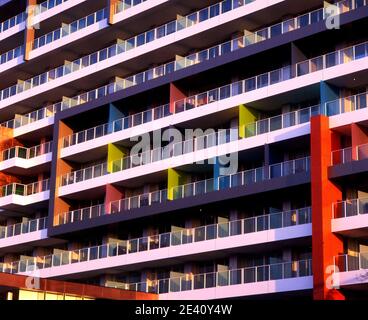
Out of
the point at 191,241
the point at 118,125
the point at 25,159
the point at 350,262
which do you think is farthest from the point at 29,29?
the point at 350,262

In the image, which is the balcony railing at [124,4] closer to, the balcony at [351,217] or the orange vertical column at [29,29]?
the orange vertical column at [29,29]

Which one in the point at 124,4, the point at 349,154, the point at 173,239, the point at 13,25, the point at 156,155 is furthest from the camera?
the point at 13,25

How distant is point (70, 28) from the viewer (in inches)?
3088

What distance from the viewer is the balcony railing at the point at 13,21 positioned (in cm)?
8424

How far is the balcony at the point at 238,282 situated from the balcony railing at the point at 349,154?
6.12m

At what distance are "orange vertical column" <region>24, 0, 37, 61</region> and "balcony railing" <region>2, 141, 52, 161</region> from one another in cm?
795

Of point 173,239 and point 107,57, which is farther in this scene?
point 107,57

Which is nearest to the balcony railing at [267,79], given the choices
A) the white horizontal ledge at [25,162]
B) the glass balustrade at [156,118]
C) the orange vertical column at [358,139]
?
the glass balustrade at [156,118]

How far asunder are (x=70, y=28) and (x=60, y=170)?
11.9m

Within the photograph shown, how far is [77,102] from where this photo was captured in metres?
76.8

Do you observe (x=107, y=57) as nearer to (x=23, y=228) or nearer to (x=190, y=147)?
(x=190, y=147)

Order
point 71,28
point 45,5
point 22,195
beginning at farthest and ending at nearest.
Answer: point 45,5 < point 22,195 < point 71,28

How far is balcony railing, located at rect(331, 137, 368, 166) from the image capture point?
5597 cm

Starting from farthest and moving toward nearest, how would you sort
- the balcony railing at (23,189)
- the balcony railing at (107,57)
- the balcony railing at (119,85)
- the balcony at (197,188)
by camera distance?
1. the balcony railing at (23,189)
2. the balcony railing at (107,57)
3. the balcony railing at (119,85)
4. the balcony at (197,188)
